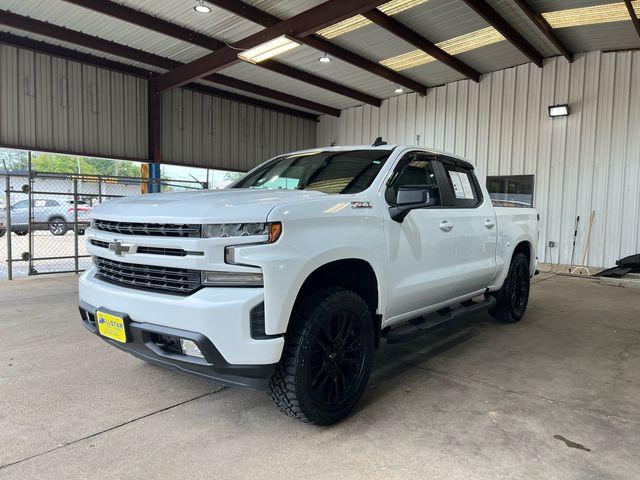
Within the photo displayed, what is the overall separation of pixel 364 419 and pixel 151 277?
1.54 m

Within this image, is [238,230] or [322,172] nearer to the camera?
[238,230]

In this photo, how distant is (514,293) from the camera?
506cm

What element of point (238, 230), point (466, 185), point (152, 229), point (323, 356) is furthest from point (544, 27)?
point (152, 229)

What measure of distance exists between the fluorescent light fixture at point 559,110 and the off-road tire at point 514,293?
715 cm

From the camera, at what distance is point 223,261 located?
2203 mm

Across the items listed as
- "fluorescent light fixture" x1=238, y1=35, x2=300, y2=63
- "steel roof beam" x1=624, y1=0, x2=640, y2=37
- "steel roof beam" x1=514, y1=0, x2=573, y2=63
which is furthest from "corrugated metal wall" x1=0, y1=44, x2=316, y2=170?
"steel roof beam" x1=624, y1=0, x2=640, y2=37

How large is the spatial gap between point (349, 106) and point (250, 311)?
46.5ft

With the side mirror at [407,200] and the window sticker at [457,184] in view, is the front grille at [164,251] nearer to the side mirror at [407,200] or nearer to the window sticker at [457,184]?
the side mirror at [407,200]

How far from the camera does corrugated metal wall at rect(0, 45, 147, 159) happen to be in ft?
31.1

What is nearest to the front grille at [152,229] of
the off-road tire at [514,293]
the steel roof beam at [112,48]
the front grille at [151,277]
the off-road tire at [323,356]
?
the front grille at [151,277]

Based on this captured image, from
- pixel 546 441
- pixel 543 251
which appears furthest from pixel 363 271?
pixel 543 251

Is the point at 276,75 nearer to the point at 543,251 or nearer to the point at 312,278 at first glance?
the point at 543,251

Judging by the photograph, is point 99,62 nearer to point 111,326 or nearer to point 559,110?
point 111,326

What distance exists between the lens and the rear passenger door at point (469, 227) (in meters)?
3.77
